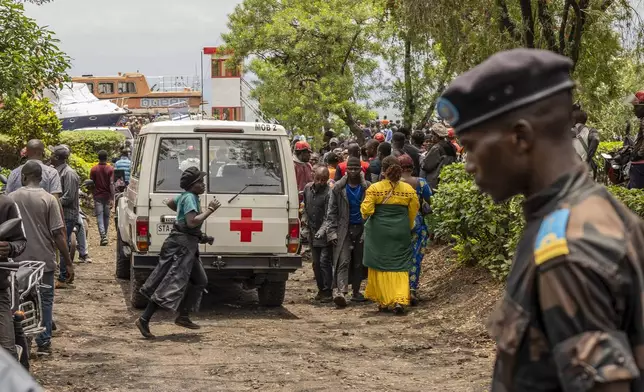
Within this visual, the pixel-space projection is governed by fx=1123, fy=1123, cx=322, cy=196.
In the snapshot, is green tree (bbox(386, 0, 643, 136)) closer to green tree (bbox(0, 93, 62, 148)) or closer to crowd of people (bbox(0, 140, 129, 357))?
crowd of people (bbox(0, 140, 129, 357))

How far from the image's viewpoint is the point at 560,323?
7.01 feet

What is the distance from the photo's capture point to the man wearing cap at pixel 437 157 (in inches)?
598

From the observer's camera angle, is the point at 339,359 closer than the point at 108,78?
Yes

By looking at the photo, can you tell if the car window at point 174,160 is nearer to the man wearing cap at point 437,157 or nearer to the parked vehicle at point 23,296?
the parked vehicle at point 23,296

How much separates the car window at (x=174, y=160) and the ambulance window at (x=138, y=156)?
0.27m

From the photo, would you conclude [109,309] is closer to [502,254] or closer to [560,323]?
[502,254]

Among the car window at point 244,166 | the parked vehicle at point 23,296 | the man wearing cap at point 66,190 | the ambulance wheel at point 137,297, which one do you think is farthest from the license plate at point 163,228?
the parked vehicle at point 23,296

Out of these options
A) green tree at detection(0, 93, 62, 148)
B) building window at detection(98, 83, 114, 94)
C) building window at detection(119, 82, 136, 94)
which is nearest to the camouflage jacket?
green tree at detection(0, 93, 62, 148)

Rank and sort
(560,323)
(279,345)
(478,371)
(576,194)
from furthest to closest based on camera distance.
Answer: (279,345)
(478,371)
(576,194)
(560,323)

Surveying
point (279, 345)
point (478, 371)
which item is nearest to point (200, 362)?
point (279, 345)

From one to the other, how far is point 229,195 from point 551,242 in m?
10.0

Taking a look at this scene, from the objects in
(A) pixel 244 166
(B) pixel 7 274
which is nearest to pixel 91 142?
(A) pixel 244 166

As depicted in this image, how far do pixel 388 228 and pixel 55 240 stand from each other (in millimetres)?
3945

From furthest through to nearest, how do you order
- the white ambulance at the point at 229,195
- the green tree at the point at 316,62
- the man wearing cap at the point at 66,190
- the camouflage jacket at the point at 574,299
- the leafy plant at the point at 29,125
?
the green tree at the point at 316,62
the leafy plant at the point at 29,125
the man wearing cap at the point at 66,190
the white ambulance at the point at 229,195
the camouflage jacket at the point at 574,299
